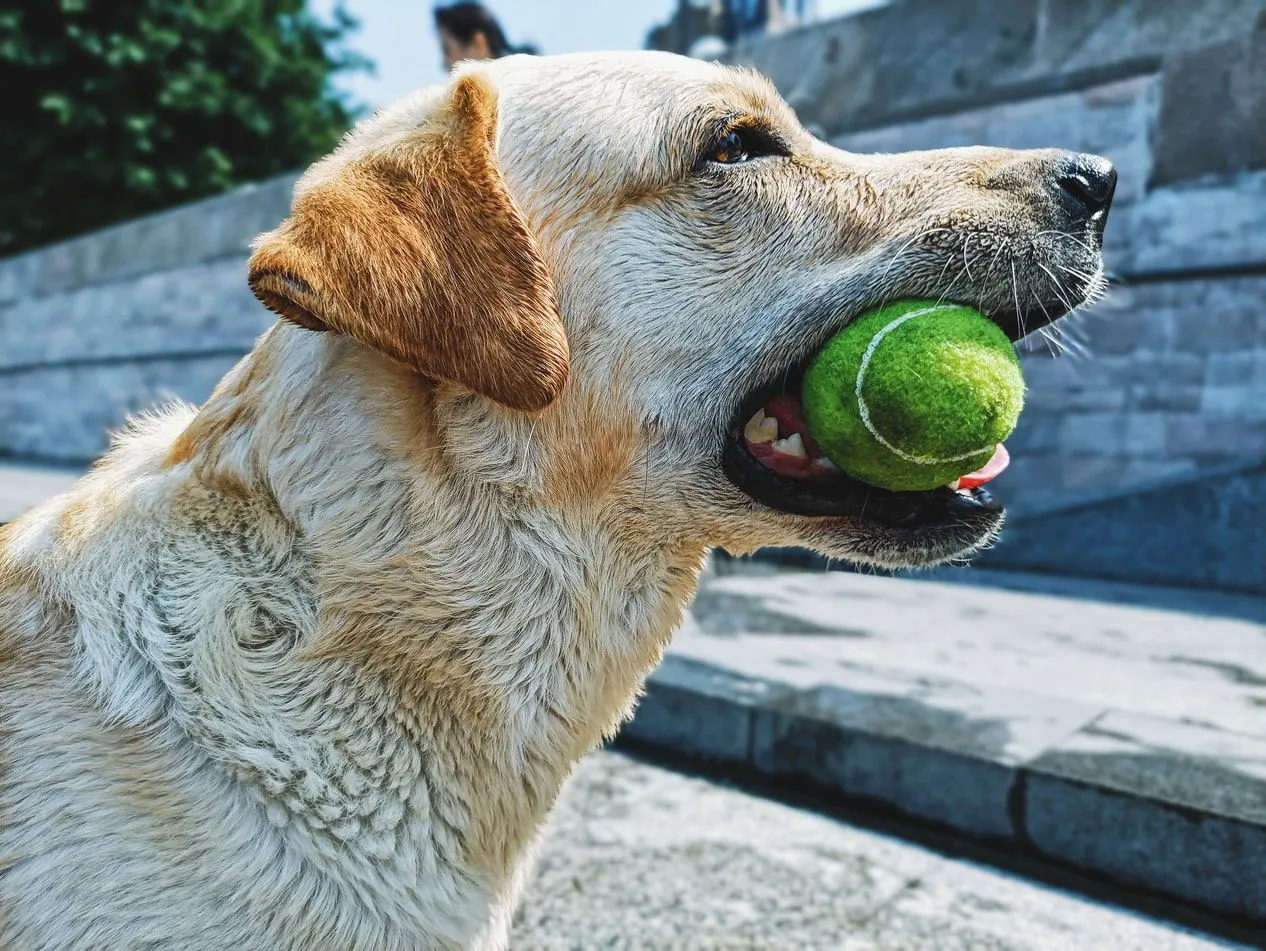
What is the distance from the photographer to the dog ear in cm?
150

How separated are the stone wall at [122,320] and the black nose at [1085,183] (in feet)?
34.6

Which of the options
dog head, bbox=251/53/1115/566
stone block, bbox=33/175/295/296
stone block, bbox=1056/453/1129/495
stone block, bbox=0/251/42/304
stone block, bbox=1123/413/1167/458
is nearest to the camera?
dog head, bbox=251/53/1115/566

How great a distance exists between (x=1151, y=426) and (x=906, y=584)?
174 centimetres

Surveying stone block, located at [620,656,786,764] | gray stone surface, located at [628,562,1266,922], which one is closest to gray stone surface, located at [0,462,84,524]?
stone block, located at [620,656,786,764]

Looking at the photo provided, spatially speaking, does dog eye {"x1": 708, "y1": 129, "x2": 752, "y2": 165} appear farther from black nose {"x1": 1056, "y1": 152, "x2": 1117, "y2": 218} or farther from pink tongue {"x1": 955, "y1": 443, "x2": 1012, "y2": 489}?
pink tongue {"x1": 955, "y1": 443, "x2": 1012, "y2": 489}

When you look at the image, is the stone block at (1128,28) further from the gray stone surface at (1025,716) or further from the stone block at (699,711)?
the stone block at (699,711)

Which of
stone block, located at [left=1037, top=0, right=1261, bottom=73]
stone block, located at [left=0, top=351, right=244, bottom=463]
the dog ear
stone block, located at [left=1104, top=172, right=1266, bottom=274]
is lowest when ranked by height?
stone block, located at [left=0, top=351, right=244, bottom=463]

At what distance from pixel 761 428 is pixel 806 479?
13 cm

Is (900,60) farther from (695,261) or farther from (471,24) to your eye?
(695,261)

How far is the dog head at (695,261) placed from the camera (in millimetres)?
1705

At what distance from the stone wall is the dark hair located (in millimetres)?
6495

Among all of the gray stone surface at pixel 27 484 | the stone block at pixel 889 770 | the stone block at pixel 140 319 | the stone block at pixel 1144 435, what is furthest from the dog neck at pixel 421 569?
the stone block at pixel 140 319

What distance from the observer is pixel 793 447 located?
1901 millimetres

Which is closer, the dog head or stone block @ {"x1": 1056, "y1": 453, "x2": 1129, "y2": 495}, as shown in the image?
Result: the dog head
